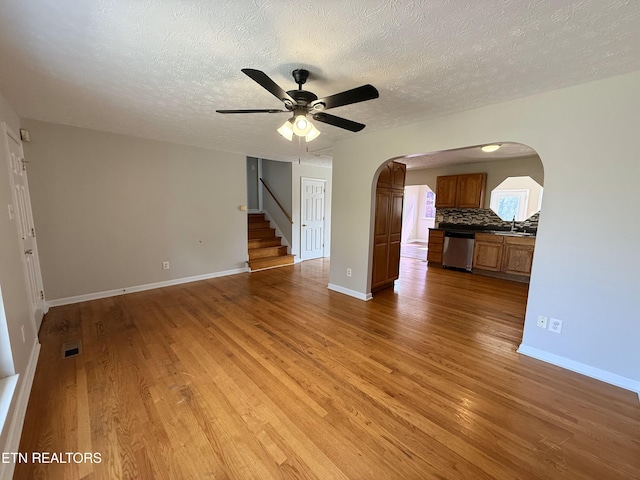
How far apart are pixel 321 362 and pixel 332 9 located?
8.36 feet

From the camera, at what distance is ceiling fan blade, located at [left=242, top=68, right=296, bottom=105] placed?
1.48m

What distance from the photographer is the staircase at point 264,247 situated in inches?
227

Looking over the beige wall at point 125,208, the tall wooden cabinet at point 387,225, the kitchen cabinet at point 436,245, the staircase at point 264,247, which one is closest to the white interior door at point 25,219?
the beige wall at point 125,208

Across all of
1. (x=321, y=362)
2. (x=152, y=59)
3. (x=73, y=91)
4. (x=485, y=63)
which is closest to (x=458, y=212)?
(x=485, y=63)

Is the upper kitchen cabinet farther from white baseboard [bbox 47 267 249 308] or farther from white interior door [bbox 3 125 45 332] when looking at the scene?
white interior door [bbox 3 125 45 332]

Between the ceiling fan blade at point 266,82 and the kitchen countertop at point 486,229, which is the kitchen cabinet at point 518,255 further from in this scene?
the ceiling fan blade at point 266,82

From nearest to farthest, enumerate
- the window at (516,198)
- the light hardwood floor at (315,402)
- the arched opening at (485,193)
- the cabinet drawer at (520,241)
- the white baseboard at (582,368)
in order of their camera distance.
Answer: the light hardwood floor at (315,402)
the white baseboard at (582,368)
the cabinet drawer at (520,241)
the arched opening at (485,193)
the window at (516,198)

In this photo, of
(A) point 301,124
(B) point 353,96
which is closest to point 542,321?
(B) point 353,96

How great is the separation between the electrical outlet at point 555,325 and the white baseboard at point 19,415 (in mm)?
3868

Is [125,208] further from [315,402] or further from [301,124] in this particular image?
[315,402]

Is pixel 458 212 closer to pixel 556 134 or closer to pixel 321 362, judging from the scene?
pixel 556 134

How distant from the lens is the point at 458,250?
5.81m

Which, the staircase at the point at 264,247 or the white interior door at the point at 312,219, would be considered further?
the white interior door at the point at 312,219

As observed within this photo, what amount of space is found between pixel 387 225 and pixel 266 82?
3152mm
